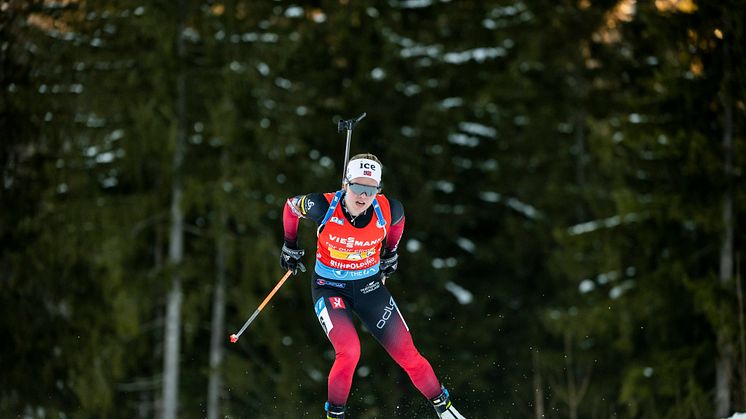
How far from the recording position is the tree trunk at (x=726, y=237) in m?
16.7

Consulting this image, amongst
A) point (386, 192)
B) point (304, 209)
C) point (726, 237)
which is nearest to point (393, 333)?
point (304, 209)

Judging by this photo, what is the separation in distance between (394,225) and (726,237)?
9544 mm

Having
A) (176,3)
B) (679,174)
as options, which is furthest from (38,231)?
(679,174)

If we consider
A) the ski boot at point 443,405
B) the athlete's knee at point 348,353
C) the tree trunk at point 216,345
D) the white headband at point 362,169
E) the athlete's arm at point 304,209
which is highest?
the white headband at point 362,169

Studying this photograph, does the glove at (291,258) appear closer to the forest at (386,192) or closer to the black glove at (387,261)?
the black glove at (387,261)

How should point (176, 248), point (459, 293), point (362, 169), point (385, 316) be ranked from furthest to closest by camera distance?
1. point (459, 293)
2. point (176, 248)
3. point (385, 316)
4. point (362, 169)

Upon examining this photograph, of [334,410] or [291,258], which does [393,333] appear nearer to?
[334,410]

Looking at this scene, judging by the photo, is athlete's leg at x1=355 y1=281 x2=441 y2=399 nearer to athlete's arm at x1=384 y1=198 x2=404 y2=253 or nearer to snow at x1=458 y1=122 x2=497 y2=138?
athlete's arm at x1=384 y1=198 x2=404 y2=253

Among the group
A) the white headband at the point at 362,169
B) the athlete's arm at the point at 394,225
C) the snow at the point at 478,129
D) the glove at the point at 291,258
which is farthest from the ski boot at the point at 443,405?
the snow at the point at 478,129

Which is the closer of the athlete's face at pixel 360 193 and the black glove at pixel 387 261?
the athlete's face at pixel 360 193

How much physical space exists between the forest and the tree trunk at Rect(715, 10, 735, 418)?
0.14ft

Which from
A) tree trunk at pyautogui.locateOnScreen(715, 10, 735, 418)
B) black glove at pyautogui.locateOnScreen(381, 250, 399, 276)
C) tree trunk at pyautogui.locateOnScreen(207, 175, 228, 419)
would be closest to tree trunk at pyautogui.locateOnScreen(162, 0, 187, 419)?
tree trunk at pyautogui.locateOnScreen(207, 175, 228, 419)

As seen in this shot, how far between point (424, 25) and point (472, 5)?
5.50 ft

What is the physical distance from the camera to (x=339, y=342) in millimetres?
8992
